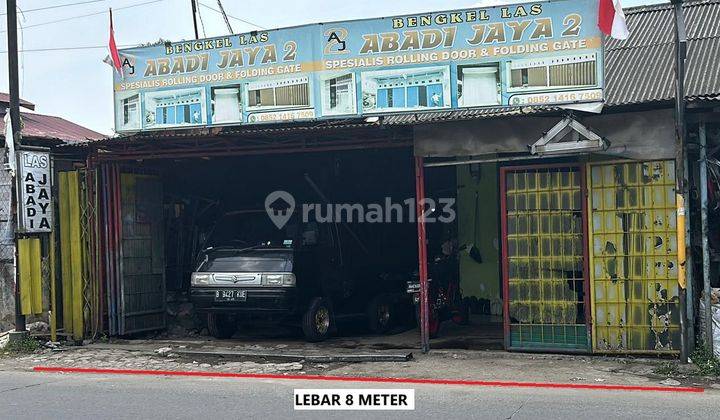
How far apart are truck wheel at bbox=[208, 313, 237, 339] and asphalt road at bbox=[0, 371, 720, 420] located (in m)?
3.68

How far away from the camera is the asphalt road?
7.80 meters

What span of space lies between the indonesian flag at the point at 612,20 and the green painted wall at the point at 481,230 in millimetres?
4956

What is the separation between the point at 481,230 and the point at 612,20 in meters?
5.87

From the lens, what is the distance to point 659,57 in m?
11.8

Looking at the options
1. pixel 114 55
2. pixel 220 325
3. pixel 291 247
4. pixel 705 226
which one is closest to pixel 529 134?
pixel 705 226

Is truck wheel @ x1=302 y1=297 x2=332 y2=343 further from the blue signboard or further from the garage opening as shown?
the blue signboard

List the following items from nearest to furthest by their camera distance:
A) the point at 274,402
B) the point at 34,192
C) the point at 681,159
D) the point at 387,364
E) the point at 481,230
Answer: the point at 274,402
the point at 681,159
the point at 387,364
the point at 34,192
the point at 481,230

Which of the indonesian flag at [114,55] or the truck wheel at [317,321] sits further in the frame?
the indonesian flag at [114,55]

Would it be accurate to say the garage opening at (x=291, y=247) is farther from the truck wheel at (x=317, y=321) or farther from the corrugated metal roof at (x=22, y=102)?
the corrugated metal roof at (x=22, y=102)

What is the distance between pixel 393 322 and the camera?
48.7ft

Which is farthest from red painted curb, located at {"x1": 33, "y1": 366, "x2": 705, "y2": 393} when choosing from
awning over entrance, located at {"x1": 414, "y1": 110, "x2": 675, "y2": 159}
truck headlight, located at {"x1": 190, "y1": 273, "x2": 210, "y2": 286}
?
awning over entrance, located at {"x1": 414, "y1": 110, "x2": 675, "y2": 159}

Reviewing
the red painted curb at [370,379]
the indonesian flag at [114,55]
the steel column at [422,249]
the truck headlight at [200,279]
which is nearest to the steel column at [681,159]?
the red painted curb at [370,379]

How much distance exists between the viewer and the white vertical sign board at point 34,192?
1298cm

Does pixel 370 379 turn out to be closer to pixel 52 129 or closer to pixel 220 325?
pixel 220 325
